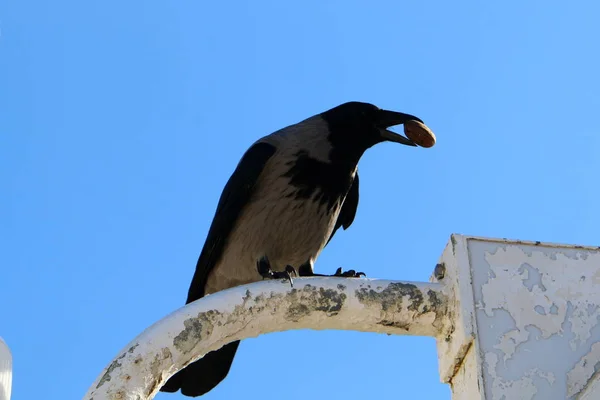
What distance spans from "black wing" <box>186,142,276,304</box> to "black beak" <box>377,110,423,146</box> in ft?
2.53

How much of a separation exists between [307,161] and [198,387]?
1.50 metres

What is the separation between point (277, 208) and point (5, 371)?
9.64 feet

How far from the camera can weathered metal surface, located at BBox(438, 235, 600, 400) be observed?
2570 mm

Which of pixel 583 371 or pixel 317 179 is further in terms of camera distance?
pixel 317 179

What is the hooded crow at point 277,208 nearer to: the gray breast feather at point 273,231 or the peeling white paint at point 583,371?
the gray breast feather at point 273,231

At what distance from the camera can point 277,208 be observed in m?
5.21

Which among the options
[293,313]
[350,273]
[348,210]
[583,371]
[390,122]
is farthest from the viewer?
[348,210]

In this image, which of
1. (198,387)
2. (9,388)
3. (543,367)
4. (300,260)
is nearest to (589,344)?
(543,367)

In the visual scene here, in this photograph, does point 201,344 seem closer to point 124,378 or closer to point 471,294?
point 124,378

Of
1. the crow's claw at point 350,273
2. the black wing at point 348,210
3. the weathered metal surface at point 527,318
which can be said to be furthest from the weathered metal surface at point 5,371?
the black wing at point 348,210

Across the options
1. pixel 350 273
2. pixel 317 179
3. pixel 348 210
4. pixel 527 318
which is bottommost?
pixel 527 318

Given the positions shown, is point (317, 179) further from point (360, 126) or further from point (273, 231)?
point (360, 126)

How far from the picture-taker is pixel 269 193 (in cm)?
529

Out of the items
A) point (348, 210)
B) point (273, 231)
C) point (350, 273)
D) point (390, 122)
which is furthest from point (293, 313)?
point (348, 210)
